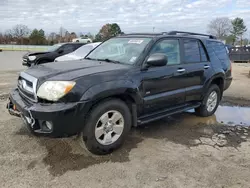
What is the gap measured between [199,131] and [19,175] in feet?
10.5

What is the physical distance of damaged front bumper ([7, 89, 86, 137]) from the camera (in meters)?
3.05

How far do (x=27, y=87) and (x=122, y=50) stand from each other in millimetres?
1686

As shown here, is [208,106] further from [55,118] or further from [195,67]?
[55,118]

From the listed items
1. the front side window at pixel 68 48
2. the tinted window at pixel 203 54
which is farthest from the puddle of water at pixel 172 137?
the front side window at pixel 68 48

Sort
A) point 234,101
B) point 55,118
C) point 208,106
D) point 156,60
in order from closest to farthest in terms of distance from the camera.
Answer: point 55,118, point 156,60, point 208,106, point 234,101

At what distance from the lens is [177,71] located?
4.45 metres

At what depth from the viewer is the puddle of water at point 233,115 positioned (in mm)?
5459

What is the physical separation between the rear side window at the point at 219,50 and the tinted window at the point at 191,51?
21.2 inches

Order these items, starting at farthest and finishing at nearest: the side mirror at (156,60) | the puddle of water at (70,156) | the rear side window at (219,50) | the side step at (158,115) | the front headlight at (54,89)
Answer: the rear side window at (219,50) < the side step at (158,115) < the side mirror at (156,60) < the puddle of water at (70,156) < the front headlight at (54,89)

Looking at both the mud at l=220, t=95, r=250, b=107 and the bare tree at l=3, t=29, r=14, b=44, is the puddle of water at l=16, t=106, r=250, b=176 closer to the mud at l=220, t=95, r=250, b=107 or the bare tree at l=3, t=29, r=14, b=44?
the mud at l=220, t=95, r=250, b=107

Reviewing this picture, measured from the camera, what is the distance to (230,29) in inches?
2345

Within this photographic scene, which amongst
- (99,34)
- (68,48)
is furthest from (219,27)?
(68,48)

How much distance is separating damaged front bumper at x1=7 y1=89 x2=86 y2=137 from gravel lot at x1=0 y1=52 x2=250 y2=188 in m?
0.50

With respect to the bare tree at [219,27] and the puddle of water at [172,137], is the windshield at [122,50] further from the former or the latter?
the bare tree at [219,27]
